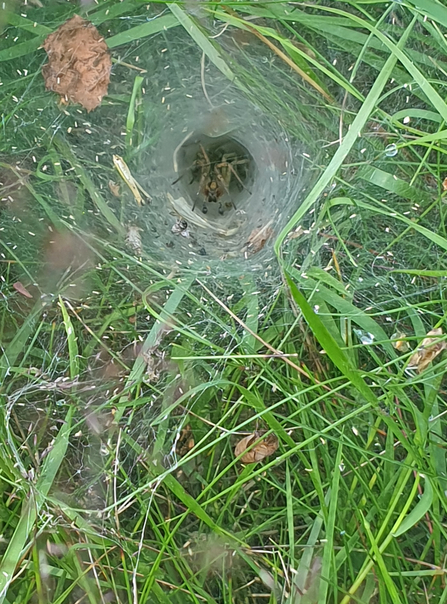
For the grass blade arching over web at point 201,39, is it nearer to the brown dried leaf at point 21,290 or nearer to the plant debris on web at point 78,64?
the plant debris on web at point 78,64

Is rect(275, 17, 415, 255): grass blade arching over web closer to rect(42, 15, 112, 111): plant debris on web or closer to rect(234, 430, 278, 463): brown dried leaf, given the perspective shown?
rect(234, 430, 278, 463): brown dried leaf

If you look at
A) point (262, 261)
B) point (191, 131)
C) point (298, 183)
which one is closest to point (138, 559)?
point (262, 261)

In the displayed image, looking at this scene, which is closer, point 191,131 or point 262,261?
point 262,261

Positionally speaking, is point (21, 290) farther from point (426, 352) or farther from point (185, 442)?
point (426, 352)

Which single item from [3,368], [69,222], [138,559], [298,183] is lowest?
[138,559]

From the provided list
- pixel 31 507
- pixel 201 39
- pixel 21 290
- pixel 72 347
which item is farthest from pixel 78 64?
pixel 31 507

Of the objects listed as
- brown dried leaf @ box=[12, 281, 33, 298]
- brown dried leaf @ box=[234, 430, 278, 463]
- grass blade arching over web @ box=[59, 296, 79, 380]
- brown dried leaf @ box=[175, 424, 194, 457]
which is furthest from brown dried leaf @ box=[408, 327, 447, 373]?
brown dried leaf @ box=[12, 281, 33, 298]

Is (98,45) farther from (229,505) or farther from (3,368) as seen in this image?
(229,505)
